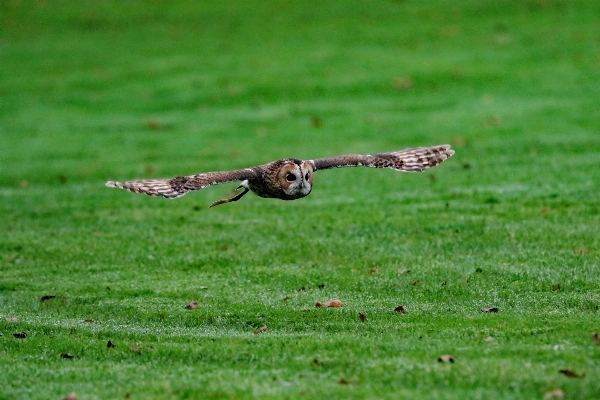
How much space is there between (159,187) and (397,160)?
3.64 meters

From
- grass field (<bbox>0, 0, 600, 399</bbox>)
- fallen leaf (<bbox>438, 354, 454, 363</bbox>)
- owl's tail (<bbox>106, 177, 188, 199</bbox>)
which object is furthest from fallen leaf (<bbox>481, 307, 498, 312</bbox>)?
owl's tail (<bbox>106, 177, 188, 199</bbox>)

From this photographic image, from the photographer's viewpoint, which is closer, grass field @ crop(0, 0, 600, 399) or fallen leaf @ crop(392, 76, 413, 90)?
grass field @ crop(0, 0, 600, 399)

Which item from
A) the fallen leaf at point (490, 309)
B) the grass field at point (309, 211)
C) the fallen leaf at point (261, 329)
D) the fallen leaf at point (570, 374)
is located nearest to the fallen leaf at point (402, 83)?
the grass field at point (309, 211)

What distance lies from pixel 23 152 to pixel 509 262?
1532cm

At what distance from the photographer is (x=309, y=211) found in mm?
17078

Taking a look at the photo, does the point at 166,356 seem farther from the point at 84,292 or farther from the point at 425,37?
the point at 425,37

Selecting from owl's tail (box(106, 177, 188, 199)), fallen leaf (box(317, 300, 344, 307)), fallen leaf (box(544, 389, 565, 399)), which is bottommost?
fallen leaf (box(317, 300, 344, 307))

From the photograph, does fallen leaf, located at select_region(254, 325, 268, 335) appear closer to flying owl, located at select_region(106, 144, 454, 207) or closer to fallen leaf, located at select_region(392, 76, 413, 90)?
flying owl, located at select_region(106, 144, 454, 207)

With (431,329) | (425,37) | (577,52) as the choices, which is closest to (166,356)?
(431,329)

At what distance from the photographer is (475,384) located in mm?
7840

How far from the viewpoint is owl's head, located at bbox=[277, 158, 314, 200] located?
11.8m

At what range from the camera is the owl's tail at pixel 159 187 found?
10846mm

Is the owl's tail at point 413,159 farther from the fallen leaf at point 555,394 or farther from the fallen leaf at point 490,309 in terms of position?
the fallen leaf at point 555,394

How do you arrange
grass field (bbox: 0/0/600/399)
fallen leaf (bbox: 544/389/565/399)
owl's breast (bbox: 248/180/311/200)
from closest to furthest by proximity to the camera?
fallen leaf (bbox: 544/389/565/399) → grass field (bbox: 0/0/600/399) → owl's breast (bbox: 248/180/311/200)
